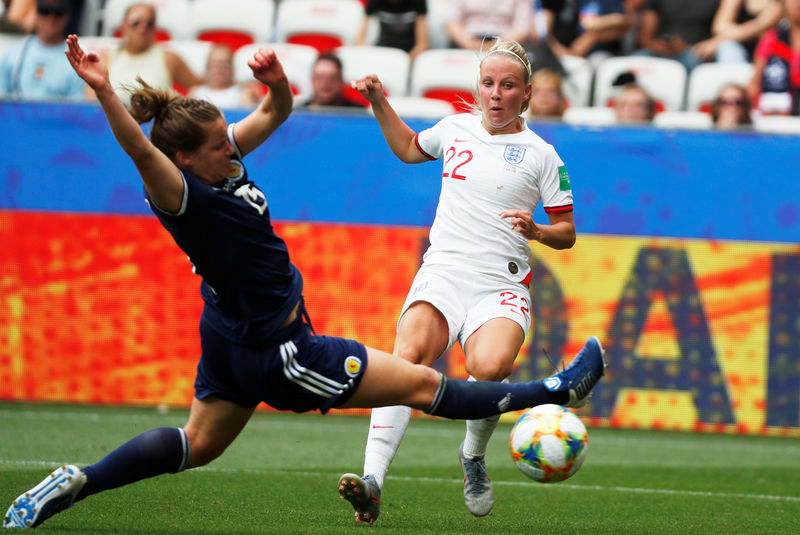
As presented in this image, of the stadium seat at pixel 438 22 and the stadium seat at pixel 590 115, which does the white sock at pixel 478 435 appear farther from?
the stadium seat at pixel 438 22

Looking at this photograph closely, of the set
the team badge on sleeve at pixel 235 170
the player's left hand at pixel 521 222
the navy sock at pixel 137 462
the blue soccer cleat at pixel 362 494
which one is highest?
the team badge on sleeve at pixel 235 170

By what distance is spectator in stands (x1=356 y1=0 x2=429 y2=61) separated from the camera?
12.2 m

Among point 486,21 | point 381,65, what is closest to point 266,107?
point 381,65

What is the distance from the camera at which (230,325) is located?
440 centimetres

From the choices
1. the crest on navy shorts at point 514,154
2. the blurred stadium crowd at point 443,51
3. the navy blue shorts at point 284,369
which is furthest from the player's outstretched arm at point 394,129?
the blurred stadium crowd at point 443,51

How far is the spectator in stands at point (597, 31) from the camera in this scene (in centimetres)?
1243

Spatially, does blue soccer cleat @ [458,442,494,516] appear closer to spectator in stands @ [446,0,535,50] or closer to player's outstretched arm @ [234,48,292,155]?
player's outstretched arm @ [234,48,292,155]

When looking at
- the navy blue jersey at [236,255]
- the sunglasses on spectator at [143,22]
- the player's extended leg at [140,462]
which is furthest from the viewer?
the sunglasses on spectator at [143,22]

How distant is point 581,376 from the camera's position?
4832 millimetres

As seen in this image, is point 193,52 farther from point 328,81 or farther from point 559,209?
point 559,209

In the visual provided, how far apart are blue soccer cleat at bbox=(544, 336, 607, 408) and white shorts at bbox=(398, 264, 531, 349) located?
2.29 feet

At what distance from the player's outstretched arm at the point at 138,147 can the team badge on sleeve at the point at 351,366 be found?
876 millimetres

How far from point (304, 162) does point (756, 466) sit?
432cm

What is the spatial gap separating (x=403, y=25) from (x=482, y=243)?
277 inches
